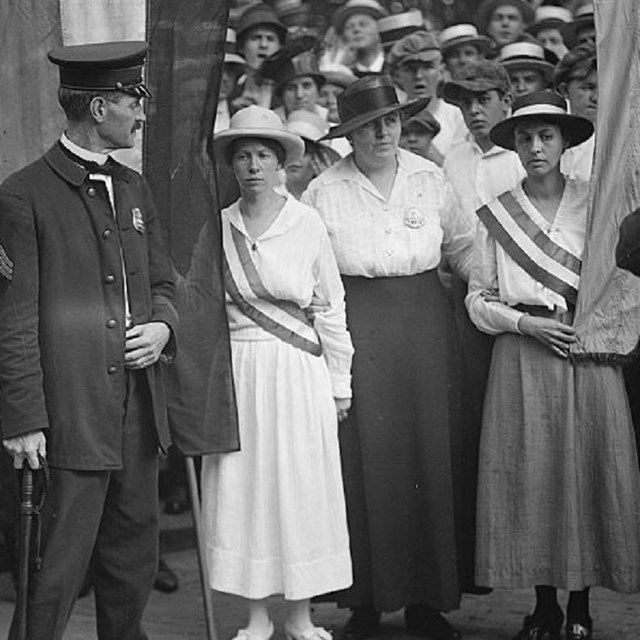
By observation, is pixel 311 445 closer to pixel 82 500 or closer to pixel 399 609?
pixel 399 609

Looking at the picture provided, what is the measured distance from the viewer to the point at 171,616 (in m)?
6.72

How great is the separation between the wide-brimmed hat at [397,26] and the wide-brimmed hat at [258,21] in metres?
0.73

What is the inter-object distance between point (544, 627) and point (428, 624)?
500mm

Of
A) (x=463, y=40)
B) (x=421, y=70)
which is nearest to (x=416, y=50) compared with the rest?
(x=421, y=70)

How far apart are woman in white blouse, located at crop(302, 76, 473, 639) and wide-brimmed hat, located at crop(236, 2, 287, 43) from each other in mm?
2718

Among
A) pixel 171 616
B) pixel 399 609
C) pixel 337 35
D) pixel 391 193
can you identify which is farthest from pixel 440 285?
pixel 337 35

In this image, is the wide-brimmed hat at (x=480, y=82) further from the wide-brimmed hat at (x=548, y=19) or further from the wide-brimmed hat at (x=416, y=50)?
the wide-brimmed hat at (x=548, y=19)

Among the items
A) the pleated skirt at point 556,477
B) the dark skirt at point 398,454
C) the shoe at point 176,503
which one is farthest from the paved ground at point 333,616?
the shoe at point 176,503

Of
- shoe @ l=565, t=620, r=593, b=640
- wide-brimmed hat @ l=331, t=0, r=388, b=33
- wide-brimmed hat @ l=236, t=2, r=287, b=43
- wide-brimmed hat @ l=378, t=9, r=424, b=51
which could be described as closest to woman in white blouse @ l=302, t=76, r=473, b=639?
shoe @ l=565, t=620, r=593, b=640

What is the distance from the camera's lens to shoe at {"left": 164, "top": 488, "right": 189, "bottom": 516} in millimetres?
8141

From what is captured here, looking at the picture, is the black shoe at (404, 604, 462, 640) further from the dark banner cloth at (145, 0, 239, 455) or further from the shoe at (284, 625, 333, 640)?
the dark banner cloth at (145, 0, 239, 455)

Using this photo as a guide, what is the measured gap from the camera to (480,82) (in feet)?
23.1

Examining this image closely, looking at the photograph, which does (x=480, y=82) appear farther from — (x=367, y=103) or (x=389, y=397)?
(x=389, y=397)

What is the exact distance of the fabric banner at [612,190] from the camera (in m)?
5.69
